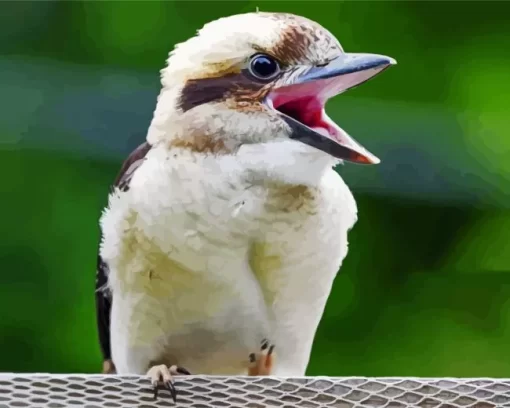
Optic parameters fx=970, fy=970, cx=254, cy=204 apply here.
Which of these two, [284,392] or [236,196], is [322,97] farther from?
[284,392]

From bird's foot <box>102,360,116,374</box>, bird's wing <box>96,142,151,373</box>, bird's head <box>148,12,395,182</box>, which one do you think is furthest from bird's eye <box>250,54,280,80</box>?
bird's foot <box>102,360,116,374</box>

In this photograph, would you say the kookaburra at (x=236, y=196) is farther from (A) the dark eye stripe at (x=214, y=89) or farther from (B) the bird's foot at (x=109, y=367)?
(B) the bird's foot at (x=109, y=367)

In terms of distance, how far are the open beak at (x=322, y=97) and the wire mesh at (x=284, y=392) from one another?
209mm

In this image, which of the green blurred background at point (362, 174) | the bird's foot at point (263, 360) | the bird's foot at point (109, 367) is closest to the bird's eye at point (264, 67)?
the bird's foot at point (263, 360)

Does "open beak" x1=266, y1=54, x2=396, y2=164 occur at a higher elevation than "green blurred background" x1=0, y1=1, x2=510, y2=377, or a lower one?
higher

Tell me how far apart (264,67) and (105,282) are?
0.29 metres

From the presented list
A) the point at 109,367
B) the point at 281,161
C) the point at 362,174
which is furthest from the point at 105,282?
the point at 362,174

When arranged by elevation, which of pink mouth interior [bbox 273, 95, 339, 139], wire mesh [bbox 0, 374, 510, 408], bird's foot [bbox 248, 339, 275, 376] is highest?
pink mouth interior [bbox 273, 95, 339, 139]

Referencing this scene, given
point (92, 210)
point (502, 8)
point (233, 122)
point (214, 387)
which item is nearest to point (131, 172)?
point (233, 122)

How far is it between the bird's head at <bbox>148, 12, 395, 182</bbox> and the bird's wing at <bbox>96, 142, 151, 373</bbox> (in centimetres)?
4

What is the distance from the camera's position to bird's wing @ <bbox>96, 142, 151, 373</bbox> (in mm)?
955

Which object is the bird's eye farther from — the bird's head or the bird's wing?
the bird's wing

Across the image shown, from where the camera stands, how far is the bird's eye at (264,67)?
90 cm

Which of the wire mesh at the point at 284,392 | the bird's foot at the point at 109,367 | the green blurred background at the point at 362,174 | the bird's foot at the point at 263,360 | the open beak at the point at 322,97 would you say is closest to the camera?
the wire mesh at the point at 284,392
